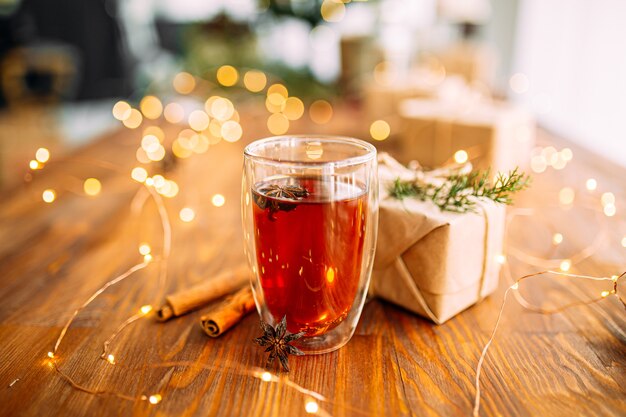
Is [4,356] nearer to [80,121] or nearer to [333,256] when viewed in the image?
[333,256]

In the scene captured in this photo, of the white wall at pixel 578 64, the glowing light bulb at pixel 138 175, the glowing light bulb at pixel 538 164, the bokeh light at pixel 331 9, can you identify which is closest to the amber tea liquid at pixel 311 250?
the glowing light bulb at pixel 138 175

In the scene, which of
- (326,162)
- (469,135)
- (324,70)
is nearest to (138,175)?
(326,162)

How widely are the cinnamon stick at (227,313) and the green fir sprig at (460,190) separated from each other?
264 millimetres

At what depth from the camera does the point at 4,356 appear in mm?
617

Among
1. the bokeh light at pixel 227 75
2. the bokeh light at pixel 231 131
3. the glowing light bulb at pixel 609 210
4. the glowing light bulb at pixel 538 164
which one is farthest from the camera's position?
the bokeh light at pixel 227 75

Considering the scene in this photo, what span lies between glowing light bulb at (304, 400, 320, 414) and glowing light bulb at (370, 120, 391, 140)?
1.33 metres

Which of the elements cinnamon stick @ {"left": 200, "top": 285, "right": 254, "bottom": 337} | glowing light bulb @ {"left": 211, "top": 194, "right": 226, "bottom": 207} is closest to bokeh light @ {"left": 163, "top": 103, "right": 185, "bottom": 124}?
glowing light bulb @ {"left": 211, "top": 194, "right": 226, "bottom": 207}

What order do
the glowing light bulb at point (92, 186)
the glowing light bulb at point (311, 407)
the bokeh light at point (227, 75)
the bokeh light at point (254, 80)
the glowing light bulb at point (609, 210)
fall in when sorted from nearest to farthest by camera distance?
the glowing light bulb at point (311, 407)
the glowing light bulb at point (609, 210)
the glowing light bulb at point (92, 186)
the bokeh light at point (254, 80)
the bokeh light at point (227, 75)

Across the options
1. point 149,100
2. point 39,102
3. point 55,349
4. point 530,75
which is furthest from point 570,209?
point 39,102

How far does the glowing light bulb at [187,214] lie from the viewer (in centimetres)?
109

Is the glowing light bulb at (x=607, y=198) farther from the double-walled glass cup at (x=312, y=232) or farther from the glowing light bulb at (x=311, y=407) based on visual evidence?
the glowing light bulb at (x=311, y=407)

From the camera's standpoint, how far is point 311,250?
0.61 m

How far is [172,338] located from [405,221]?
0.35 m

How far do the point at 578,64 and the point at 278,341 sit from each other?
4.19 meters
